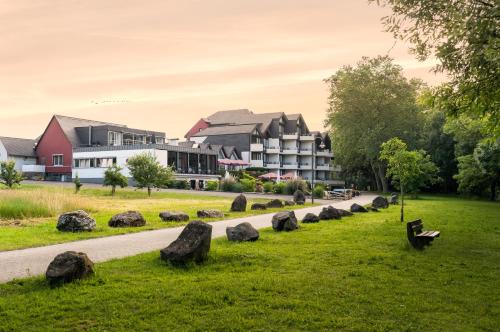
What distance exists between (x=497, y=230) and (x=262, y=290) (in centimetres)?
1405

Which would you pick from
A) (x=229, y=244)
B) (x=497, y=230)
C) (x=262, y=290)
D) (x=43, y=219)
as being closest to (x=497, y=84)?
(x=497, y=230)

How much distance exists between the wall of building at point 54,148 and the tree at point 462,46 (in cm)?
5860

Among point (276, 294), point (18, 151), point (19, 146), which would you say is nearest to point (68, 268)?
point (276, 294)

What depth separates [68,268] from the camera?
8.60 metres

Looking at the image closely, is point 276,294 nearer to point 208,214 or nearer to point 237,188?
point 208,214

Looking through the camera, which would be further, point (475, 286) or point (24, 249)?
point (24, 249)

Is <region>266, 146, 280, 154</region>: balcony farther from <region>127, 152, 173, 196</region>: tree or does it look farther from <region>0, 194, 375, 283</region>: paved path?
<region>0, 194, 375, 283</region>: paved path

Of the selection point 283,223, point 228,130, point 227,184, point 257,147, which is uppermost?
point 228,130

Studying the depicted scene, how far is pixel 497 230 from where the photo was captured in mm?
18531

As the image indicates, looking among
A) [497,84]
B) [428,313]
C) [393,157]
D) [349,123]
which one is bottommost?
[428,313]

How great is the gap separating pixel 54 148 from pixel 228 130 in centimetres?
3097

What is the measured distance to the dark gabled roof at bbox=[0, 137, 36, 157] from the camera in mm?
70125

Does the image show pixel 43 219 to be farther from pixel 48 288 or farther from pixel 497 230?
pixel 497 230

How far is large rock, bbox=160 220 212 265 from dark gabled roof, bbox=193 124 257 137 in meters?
74.0
